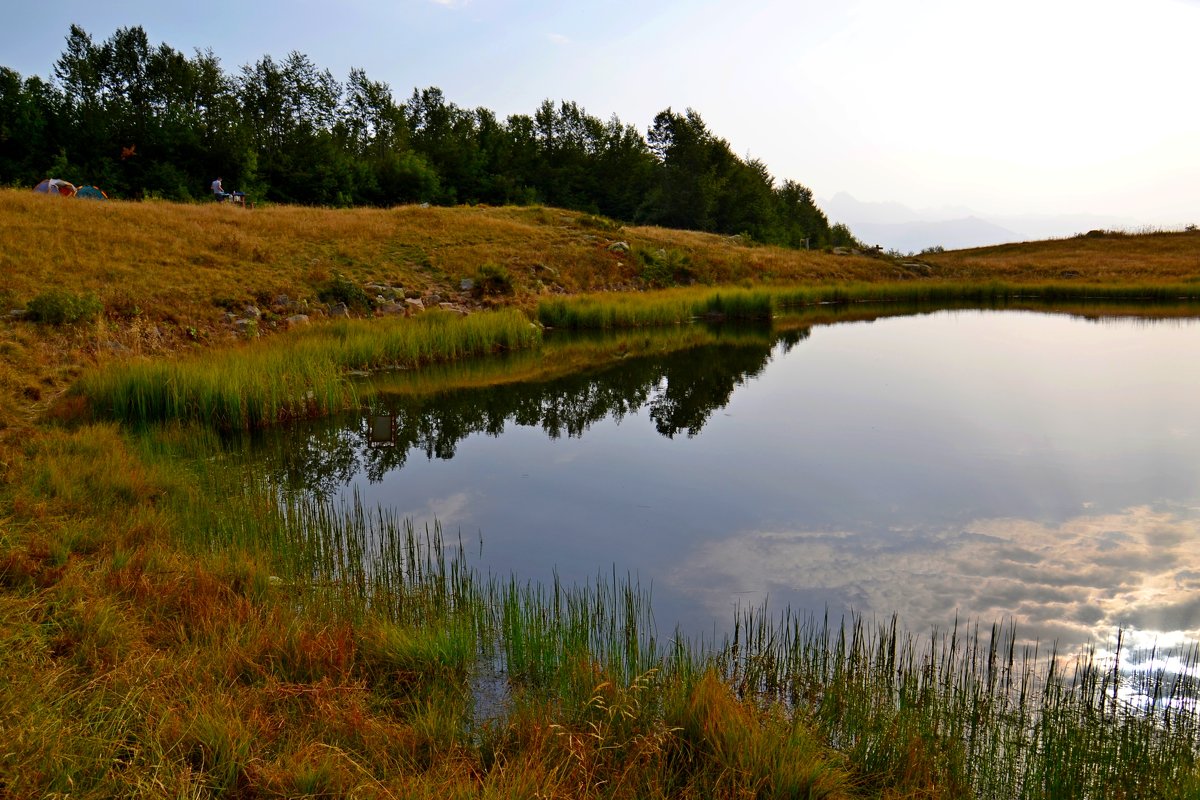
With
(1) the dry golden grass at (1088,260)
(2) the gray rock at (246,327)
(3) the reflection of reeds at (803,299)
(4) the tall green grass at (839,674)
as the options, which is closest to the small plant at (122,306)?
(2) the gray rock at (246,327)

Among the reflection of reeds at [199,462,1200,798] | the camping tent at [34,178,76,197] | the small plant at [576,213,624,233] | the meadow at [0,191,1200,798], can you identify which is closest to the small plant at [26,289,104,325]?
the meadow at [0,191,1200,798]

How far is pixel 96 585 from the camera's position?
15.7 feet

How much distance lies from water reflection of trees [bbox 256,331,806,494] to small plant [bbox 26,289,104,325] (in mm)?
6097

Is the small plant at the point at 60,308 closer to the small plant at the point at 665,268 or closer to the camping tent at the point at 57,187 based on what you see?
the camping tent at the point at 57,187

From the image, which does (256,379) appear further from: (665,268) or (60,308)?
(665,268)

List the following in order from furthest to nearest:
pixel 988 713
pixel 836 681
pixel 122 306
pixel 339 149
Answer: pixel 339 149
pixel 122 306
pixel 836 681
pixel 988 713

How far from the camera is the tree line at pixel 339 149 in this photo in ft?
173

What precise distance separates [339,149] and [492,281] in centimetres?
5088

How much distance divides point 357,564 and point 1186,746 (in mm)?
5670

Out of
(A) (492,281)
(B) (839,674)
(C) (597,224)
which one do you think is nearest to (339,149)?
(C) (597,224)

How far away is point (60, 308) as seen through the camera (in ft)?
45.8

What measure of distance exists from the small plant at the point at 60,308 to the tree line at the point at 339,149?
35.8 meters

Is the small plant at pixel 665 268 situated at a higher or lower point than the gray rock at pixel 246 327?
higher

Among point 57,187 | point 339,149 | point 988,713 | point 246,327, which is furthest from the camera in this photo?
point 339,149
